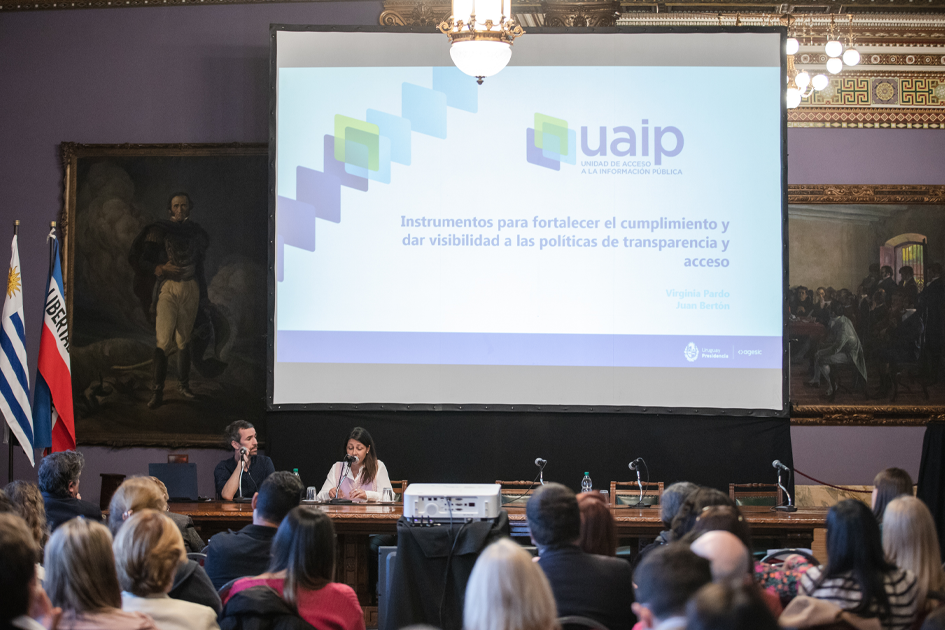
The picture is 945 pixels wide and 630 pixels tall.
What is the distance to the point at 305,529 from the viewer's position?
257 cm

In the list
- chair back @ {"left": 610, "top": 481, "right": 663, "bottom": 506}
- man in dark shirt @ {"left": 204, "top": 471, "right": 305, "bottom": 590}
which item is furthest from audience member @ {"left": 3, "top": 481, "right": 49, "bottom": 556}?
chair back @ {"left": 610, "top": 481, "right": 663, "bottom": 506}

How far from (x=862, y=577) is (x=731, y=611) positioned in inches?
59.1

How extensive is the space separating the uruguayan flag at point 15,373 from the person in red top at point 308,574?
4.04 meters

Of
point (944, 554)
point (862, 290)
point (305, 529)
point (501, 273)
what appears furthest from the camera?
point (862, 290)

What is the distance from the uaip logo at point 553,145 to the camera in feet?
21.0

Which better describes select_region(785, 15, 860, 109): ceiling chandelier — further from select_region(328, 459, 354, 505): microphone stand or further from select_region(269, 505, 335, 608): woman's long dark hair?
select_region(269, 505, 335, 608): woman's long dark hair

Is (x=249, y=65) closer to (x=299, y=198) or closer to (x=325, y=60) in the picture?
(x=325, y=60)

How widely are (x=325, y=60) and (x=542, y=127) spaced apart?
5.50 feet

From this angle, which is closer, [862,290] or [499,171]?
[499,171]

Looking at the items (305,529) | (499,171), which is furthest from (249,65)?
(305,529)

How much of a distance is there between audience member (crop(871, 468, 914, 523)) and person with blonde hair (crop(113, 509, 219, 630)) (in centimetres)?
277

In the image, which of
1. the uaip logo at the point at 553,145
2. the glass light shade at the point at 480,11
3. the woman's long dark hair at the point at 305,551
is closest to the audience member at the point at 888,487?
the woman's long dark hair at the point at 305,551

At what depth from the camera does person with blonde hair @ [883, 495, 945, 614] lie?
2807mm

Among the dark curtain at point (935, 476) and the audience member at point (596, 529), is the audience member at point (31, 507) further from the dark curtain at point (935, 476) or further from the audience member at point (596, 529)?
the dark curtain at point (935, 476)
